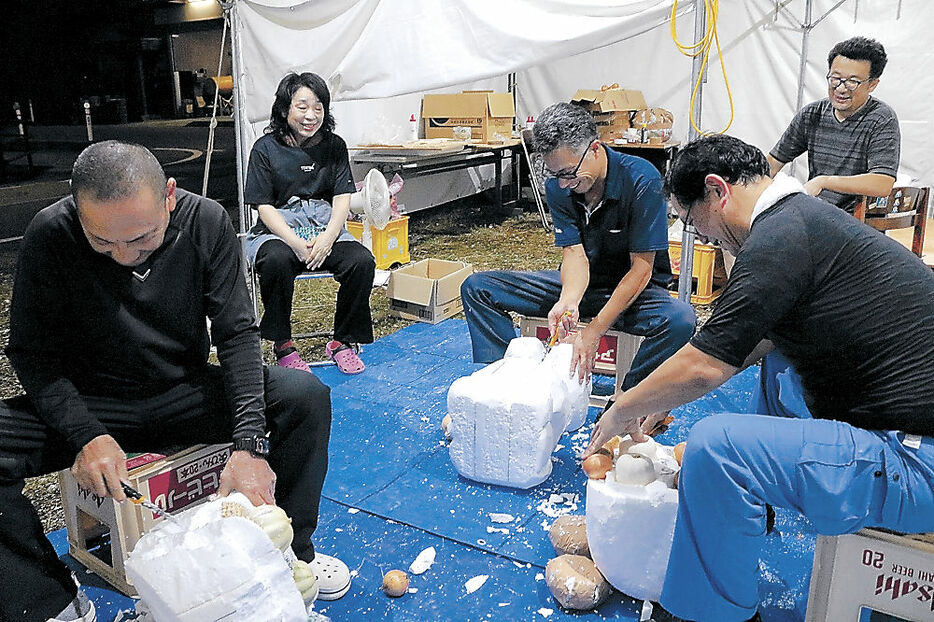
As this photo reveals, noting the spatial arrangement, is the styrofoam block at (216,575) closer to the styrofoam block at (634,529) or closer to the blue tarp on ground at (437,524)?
the blue tarp on ground at (437,524)

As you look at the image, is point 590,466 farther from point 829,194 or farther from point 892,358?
point 829,194

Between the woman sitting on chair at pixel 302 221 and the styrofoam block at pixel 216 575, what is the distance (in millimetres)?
2041

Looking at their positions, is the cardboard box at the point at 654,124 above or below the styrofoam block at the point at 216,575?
above

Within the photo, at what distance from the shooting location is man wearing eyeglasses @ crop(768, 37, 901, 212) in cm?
353

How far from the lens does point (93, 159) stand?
169 cm

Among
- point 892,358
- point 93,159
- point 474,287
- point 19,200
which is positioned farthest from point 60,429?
point 19,200

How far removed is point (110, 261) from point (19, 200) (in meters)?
8.46

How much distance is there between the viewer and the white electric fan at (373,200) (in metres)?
4.96

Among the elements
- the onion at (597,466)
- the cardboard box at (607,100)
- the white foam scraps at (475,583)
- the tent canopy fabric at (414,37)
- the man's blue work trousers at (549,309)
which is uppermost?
the tent canopy fabric at (414,37)

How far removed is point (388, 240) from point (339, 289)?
181 cm

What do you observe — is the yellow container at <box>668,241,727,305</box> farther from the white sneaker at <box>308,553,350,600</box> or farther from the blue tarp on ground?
the white sneaker at <box>308,553,350,600</box>

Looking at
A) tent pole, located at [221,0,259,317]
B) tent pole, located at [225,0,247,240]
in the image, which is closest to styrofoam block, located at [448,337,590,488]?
tent pole, located at [221,0,259,317]

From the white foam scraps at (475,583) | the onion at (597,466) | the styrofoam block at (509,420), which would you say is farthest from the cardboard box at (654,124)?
the white foam scraps at (475,583)

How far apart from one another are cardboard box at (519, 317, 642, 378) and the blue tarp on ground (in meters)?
0.25
